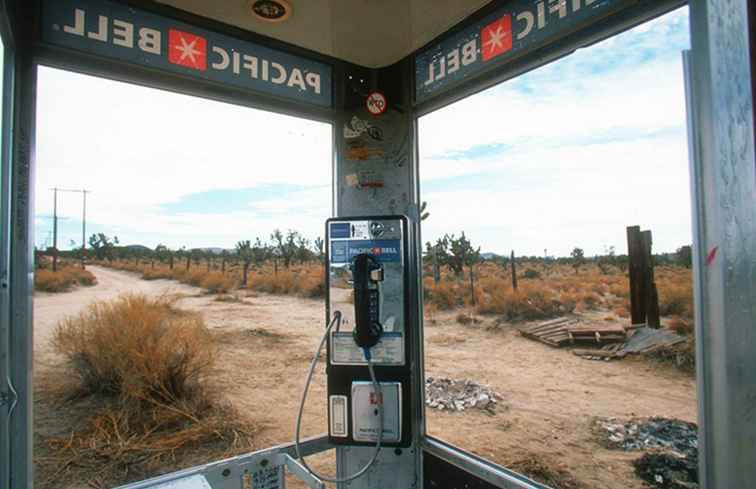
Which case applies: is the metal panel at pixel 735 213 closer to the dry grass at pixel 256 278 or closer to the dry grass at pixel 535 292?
the dry grass at pixel 256 278

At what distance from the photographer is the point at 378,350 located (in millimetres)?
1917

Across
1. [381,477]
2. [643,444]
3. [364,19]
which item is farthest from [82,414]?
[643,444]

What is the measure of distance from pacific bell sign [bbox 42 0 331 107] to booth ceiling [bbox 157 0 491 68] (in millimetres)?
90

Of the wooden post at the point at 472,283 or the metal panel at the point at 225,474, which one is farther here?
the wooden post at the point at 472,283

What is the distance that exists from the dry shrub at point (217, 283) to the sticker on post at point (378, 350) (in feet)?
8.10

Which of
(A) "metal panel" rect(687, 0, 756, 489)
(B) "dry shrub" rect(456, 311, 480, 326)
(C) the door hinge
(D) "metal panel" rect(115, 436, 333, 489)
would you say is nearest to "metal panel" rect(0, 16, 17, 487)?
(C) the door hinge

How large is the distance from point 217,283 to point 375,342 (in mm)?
2781

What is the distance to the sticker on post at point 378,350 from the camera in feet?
6.27

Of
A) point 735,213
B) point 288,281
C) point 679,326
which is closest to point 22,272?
point 735,213

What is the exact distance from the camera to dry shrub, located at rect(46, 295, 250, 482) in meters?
3.49

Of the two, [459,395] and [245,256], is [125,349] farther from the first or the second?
[459,395]

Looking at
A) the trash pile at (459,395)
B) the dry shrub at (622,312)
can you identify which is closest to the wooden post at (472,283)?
the trash pile at (459,395)

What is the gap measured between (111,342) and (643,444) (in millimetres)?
5192

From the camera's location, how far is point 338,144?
2213 millimetres
